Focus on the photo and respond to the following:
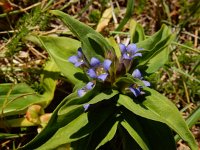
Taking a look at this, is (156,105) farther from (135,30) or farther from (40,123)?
(40,123)

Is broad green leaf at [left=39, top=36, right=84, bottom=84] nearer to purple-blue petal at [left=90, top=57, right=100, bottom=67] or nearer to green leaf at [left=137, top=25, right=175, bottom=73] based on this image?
purple-blue petal at [left=90, top=57, right=100, bottom=67]

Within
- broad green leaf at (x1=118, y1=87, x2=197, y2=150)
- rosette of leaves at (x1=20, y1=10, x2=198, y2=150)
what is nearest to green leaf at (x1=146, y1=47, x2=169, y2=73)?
rosette of leaves at (x1=20, y1=10, x2=198, y2=150)

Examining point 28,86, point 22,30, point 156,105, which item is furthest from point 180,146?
point 22,30

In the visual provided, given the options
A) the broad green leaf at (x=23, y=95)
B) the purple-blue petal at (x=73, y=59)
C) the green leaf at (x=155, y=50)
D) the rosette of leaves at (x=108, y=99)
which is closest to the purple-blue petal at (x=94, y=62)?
the rosette of leaves at (x=108, y=99)

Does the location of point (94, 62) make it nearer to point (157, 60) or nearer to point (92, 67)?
point (92, 67)

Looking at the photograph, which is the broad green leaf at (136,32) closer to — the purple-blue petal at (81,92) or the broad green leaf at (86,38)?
the broad green leaf at (86,38)

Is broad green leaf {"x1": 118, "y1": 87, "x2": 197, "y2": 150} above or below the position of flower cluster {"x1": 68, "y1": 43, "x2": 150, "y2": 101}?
below
